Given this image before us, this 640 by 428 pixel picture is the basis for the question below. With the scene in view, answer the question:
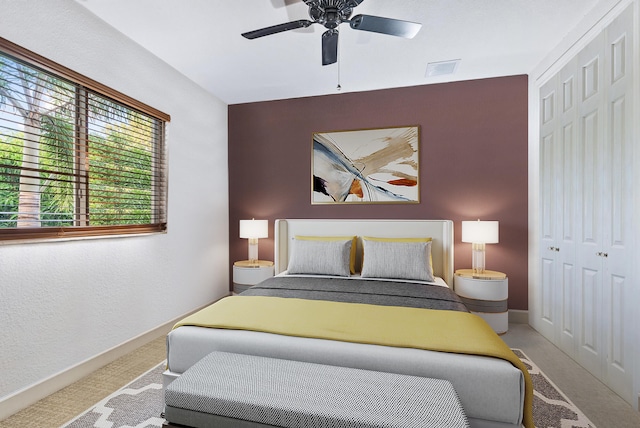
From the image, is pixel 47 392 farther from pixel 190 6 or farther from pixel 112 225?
pixel 190 6

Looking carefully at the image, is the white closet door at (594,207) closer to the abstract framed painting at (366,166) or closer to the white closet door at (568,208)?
the white closet door at (568,208)

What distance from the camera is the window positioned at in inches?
72.8

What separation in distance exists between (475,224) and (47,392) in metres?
3.62

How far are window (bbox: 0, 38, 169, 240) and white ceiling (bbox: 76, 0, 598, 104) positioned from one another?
2.03ft

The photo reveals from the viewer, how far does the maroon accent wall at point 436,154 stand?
3.36 metres

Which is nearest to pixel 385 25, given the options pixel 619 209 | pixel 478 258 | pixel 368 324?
pixel 368 324

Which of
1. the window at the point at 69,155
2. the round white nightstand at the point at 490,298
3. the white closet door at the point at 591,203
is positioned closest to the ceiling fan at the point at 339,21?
the window at the point at 69,155

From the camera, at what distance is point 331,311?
2.00 meters

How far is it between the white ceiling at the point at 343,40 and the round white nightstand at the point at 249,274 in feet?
6.73

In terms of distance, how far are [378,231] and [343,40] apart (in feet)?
6.39

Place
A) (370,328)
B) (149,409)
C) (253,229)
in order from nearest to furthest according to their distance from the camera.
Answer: (370,328) → (149,409) → (253,229)

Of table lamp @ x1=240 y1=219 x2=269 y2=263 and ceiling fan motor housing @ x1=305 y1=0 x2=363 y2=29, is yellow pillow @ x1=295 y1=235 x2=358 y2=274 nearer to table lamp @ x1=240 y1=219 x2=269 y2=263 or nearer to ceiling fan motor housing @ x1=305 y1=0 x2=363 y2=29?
table lamp @ x1=240 y1=219 x2=269 y2=263

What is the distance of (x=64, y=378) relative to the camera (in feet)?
6.91

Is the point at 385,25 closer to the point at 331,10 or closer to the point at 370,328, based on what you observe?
the point at 331,10
